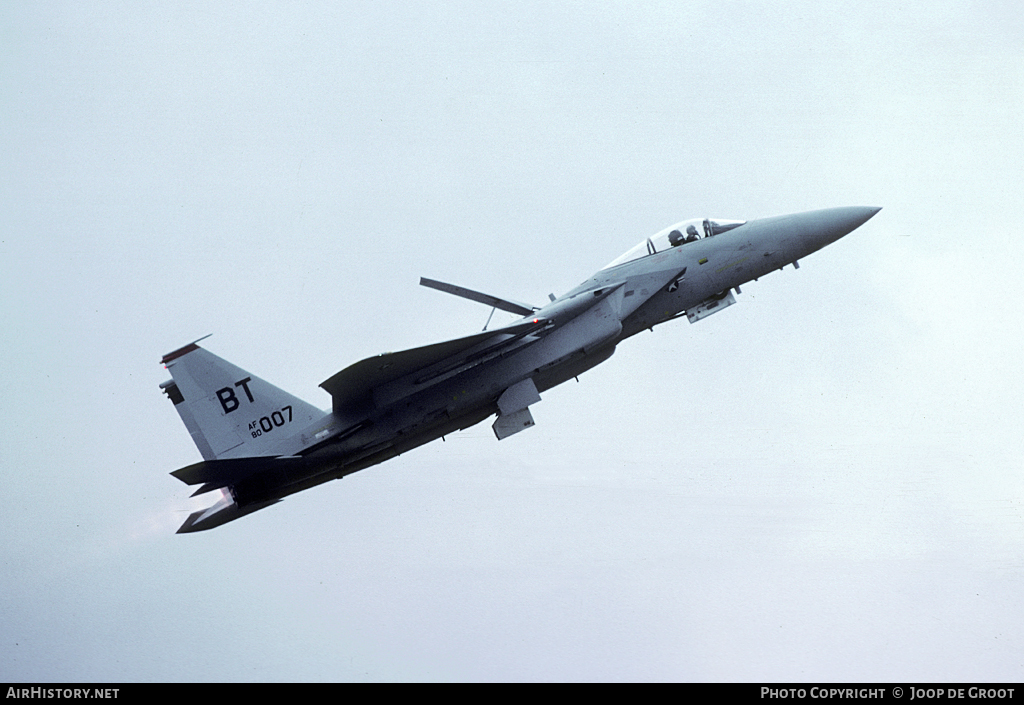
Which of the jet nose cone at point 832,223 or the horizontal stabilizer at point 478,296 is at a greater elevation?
the horizontal stabilizer at point 478,296

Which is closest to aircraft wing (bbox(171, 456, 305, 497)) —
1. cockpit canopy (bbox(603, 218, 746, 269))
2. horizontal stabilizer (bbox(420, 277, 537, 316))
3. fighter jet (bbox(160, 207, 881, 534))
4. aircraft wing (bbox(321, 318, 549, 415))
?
fighter jet (bbox(160, 207, 881, 534))

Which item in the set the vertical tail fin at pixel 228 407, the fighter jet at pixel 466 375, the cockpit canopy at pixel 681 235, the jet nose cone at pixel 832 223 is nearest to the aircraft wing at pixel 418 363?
the fighter jet at pixel 466 375

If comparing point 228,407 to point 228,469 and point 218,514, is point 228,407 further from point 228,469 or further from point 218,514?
point 218,514

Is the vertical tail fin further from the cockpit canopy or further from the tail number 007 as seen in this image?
the cockpit canopy

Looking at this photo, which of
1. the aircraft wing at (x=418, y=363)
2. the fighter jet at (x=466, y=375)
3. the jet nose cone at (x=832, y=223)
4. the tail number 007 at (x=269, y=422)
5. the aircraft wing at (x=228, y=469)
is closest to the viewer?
the aircraft wing at (x=418, y=363)

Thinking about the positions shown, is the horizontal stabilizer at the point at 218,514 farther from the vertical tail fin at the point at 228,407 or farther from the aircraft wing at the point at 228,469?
the vertical tail fin at the point at 228,407

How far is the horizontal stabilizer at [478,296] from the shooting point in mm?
17734

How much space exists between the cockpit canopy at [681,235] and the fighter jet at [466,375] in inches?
0.7

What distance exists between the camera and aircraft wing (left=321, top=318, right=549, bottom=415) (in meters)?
16.4

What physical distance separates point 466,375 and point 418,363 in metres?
0.88

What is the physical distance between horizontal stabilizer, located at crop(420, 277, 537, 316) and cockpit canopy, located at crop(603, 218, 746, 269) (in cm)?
168
